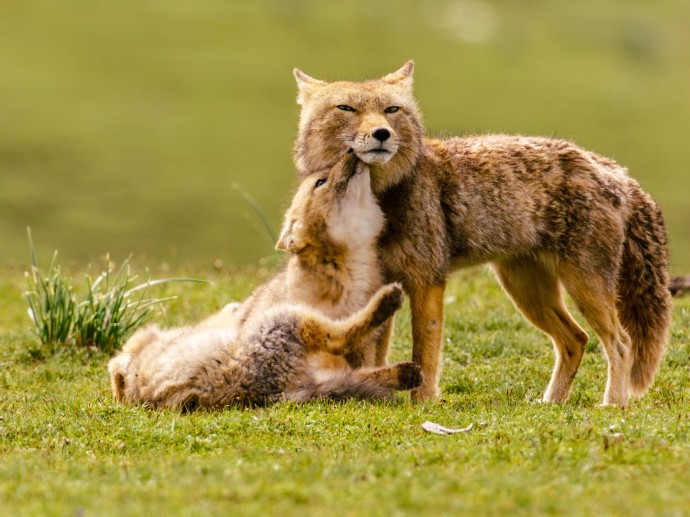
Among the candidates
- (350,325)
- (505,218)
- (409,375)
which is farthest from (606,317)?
(350,325)

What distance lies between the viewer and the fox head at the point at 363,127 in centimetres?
820

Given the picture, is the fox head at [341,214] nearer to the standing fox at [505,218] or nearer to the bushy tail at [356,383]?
the standing fox at [505,218]

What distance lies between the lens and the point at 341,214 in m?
8.27

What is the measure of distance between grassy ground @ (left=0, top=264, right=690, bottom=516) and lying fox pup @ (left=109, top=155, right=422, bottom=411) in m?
0.24

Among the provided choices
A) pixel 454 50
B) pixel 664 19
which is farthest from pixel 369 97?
pixel 664 19

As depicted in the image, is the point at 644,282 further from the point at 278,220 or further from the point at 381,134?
the point at 278,220

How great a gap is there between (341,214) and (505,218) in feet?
4.28

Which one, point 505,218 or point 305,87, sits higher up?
point 305,87

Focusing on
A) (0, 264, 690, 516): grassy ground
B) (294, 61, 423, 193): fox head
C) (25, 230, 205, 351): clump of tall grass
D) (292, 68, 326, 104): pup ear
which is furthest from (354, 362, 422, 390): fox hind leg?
(25, 230, 205, 351): clump of tall grass

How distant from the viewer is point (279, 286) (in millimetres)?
8641

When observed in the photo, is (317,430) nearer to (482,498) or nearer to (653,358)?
(482,498)

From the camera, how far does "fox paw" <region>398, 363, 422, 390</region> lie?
7.86 metres

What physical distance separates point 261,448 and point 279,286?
209 cm

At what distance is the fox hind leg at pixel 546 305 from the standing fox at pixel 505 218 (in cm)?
2
